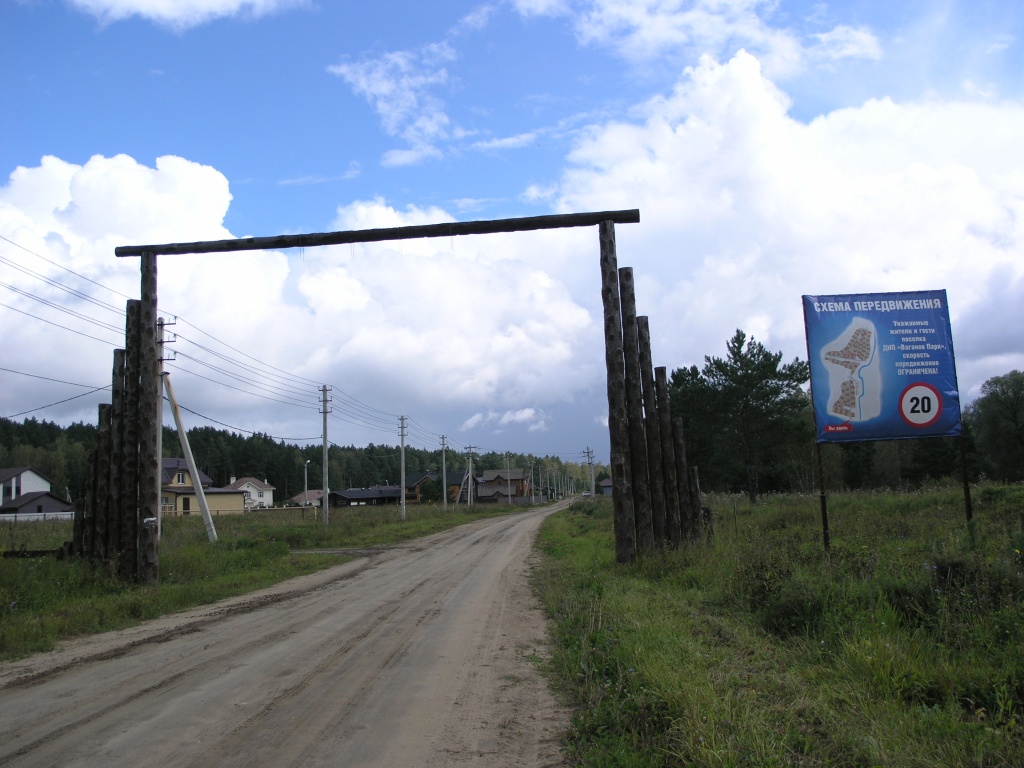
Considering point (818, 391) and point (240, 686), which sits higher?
point (818, 391)

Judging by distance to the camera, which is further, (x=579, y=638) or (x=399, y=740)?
(x=579, y=638)

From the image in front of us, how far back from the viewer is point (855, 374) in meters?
10.1

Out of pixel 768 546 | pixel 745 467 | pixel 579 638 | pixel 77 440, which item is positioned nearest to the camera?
pixel 579 638

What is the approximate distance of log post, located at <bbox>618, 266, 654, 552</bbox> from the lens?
1273 cm

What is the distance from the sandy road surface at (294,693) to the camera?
14.6 ft

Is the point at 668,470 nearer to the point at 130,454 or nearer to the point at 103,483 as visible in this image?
the point at 130,454

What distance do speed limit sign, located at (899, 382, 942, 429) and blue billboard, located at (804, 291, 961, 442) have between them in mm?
12

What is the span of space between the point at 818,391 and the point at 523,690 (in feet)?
21.3

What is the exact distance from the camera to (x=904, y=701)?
4.66 m

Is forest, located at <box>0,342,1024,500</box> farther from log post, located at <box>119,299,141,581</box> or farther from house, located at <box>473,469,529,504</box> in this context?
house, located at <box>473,469,529,504</box>

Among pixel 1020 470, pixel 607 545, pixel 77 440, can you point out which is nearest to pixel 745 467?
pixel 1020 470

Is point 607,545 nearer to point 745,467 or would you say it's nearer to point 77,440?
point 745,467

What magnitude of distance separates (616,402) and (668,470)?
180 centimetres

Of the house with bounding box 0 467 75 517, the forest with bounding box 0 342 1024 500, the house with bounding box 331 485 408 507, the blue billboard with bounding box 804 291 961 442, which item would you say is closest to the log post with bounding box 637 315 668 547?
the blue billboard with bounding box 804 291 961 442
